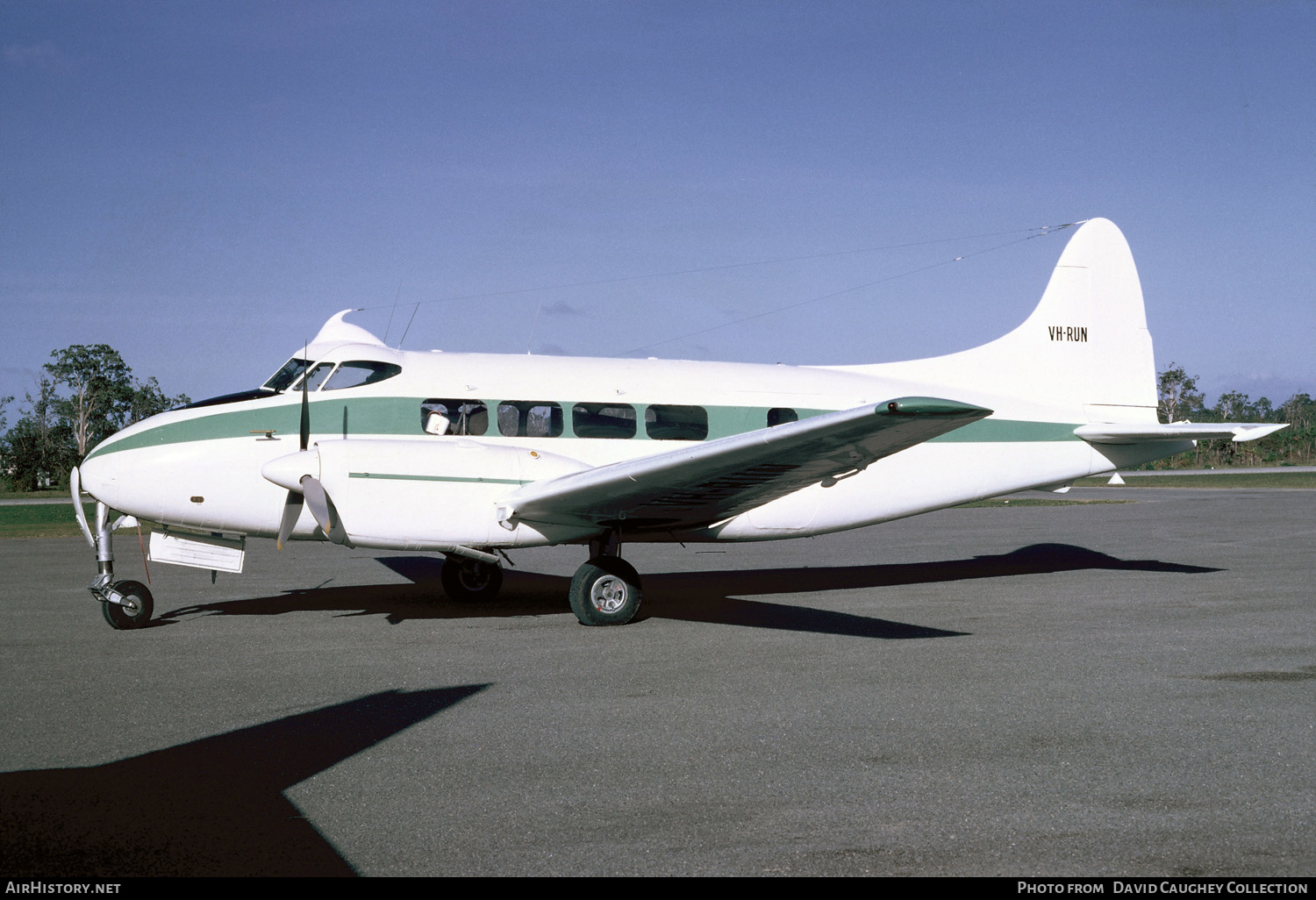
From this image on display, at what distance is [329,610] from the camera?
1196 centimetres

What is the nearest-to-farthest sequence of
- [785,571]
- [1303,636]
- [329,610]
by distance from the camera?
[1303,636] < [329,610] < [785,571]

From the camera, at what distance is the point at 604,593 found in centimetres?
1084

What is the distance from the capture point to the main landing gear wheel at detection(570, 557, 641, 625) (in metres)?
10.7

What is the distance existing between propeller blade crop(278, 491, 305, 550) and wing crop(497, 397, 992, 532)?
84.3 inches

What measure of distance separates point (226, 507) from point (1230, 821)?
9.58m

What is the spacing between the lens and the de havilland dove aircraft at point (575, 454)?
1004cm

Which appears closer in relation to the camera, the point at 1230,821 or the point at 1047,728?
the point at 1230,821

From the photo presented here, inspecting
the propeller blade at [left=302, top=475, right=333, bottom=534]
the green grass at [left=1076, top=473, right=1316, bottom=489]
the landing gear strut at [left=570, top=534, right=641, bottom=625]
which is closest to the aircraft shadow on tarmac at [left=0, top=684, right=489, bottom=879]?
the propeller blade at [left=302, top=475, right=333, bottom=534]

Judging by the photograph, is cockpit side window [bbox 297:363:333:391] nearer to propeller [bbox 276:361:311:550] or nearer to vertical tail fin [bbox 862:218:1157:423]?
propeller [bbox 276:361:311:550]

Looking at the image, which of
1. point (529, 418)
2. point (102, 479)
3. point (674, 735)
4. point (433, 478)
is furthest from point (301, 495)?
point (674, 735)

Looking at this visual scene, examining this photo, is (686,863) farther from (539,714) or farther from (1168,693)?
(1168,693)

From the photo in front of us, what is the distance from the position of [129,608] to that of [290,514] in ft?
6.92

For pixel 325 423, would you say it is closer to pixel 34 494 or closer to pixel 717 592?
pixel 717 592
